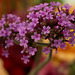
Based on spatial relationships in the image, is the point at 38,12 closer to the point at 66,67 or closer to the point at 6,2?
the point at 66,67

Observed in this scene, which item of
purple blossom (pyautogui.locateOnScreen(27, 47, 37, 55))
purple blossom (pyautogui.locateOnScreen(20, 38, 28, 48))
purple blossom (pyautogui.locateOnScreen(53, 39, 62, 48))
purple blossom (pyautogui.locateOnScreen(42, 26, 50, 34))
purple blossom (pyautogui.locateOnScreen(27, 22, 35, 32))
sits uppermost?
purple blossom (pyautogui.locateOnScreen(27, 22, 35, 32))

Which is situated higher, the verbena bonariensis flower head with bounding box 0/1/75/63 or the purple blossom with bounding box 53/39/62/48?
the verbena bonariensis flower head with bounding box 0/1/75/63

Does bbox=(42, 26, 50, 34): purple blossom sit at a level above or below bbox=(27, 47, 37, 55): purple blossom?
above

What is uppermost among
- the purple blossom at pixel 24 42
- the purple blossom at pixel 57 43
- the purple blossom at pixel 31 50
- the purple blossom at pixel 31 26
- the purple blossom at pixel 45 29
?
the purple blossom at pixel 31 26

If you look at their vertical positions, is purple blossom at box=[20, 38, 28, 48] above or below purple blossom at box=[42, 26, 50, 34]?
below

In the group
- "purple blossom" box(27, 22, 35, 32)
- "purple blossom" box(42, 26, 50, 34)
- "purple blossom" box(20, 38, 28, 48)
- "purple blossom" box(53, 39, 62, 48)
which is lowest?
"purple blossom" box(53, 39, 62, 48)

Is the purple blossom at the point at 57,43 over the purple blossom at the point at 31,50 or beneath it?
over

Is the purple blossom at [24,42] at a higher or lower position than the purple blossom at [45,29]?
lower

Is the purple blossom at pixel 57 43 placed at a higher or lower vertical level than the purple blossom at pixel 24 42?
lower

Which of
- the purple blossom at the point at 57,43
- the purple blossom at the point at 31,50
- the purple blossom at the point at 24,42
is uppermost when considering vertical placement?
the purple blossom at the point at 24,42

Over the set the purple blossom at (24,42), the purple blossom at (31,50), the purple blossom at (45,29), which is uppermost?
the purple blossom at (45,29)

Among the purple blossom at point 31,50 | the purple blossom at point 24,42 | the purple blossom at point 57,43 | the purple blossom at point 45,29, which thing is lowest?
the purple blossom at point 31,50
